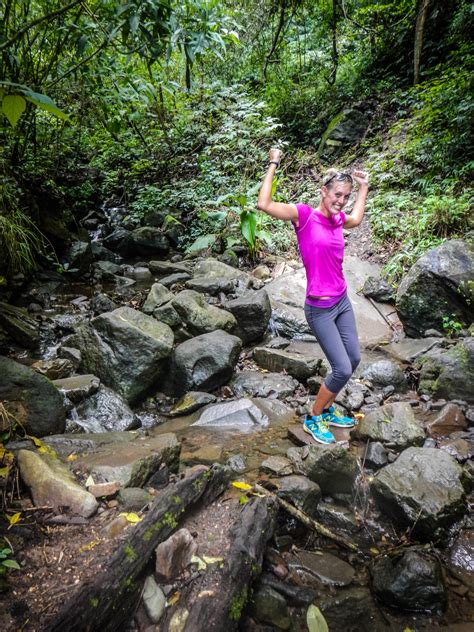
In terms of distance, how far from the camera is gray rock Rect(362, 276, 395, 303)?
6.84 metres

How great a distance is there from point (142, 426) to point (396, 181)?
7890mm

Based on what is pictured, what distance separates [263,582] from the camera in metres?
2.40

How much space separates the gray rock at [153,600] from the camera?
200 cm

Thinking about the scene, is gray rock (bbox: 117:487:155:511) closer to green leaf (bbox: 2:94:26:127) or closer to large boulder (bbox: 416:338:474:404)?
green leaf (bbox: 2:94:26:127)

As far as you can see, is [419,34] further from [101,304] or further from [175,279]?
[101,304]

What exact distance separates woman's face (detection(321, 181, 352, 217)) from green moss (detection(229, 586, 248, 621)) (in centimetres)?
264

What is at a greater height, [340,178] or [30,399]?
[340,178]

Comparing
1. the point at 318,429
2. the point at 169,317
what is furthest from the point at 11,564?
the point at 169,317

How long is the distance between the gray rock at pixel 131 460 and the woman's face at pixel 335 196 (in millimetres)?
2383

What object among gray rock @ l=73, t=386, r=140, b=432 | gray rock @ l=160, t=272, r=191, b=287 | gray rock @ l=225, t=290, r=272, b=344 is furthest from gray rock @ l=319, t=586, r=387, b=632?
gray rock @ l=160, t=272, r=191, b=287

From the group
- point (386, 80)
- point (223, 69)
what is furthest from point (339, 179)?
point (223, 69)

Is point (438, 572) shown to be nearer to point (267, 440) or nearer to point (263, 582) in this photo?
point (263, 582)

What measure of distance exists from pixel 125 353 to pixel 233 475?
88.4 inches

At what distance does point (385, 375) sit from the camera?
16.0ft
